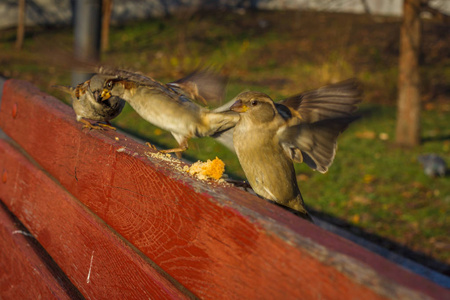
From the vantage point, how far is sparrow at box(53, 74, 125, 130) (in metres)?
2.27

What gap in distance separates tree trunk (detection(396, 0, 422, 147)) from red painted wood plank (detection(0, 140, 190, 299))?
636cm

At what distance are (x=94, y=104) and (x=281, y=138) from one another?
0.87 meters

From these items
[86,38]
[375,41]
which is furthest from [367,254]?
[375,41]

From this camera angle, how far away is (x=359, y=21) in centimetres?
1756

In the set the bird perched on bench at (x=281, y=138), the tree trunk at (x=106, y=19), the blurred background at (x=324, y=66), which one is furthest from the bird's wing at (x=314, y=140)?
the tree trunk at (x=106, y=19)

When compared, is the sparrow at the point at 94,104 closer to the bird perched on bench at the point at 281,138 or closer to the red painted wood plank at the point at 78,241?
the red painted wood plank at the point at 78,241

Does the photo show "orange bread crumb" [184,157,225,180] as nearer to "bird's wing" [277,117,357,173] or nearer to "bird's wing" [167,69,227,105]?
"bird's wing" [277,117,357,173]

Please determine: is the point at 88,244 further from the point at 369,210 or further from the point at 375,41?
the point at 375,41

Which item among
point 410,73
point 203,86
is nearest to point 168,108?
point 203,86

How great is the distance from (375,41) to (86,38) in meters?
12.9

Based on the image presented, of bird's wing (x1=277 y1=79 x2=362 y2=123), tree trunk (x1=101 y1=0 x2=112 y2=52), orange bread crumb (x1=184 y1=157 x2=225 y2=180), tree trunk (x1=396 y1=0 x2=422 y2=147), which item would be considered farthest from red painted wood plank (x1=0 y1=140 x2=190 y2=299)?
tree trunk (x1=101 y1=0 x2=112 y2=52)

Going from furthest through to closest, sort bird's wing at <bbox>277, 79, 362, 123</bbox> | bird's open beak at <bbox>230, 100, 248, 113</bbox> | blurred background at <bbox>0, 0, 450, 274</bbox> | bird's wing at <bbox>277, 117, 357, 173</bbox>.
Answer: blurred background at <bbox>0, 0, 450, 274</bbox>
bird's open beak at <bbox>230, 100, 248, 113</bbox>
bird's wing at <bbox>277, 79, 362, 123</bbox>
bird's wing at <bbox>277, 117, 357, 173</bbox>

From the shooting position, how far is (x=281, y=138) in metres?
2.14

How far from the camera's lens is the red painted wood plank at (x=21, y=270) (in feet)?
6.82
